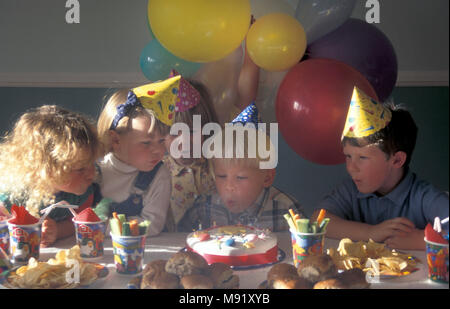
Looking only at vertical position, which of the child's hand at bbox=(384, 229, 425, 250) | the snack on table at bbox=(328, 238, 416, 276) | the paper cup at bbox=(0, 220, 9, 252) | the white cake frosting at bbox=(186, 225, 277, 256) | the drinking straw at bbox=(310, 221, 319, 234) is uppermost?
the drinking straw at bbox=(310, 221, 319, 234)

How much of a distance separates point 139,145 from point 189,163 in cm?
27

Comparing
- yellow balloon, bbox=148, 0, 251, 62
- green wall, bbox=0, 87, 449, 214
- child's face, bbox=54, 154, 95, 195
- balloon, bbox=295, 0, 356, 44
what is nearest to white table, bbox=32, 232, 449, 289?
child's face, bbox=54, 154, 95, 195

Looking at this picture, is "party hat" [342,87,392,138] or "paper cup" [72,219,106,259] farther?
"party hat" [342,87,392,138]

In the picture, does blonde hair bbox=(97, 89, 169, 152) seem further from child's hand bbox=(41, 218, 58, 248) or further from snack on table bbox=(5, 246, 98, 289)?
snack on table bbox=(5, 246, 98, 289)

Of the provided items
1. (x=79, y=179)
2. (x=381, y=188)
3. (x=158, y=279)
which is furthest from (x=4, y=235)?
(x=381, y=188)

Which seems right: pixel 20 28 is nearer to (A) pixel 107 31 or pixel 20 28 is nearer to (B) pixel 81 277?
(A) pixel 107 31

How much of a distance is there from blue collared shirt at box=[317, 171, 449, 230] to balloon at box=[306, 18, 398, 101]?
34 cm

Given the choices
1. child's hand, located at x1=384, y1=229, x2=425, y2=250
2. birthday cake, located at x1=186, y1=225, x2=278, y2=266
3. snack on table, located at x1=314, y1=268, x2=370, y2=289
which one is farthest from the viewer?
child's hand, located at x1=384, y1=229, x2=425, y2=250

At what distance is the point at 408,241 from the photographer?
3.41 feet

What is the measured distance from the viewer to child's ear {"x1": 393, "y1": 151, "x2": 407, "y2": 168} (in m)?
1.18

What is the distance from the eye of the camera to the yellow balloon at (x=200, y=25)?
4.02ft

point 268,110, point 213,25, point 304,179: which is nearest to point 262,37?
point 213,25

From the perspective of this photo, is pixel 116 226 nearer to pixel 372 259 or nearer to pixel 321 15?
pixel 372 259

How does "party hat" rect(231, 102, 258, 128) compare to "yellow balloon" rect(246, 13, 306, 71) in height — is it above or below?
below
